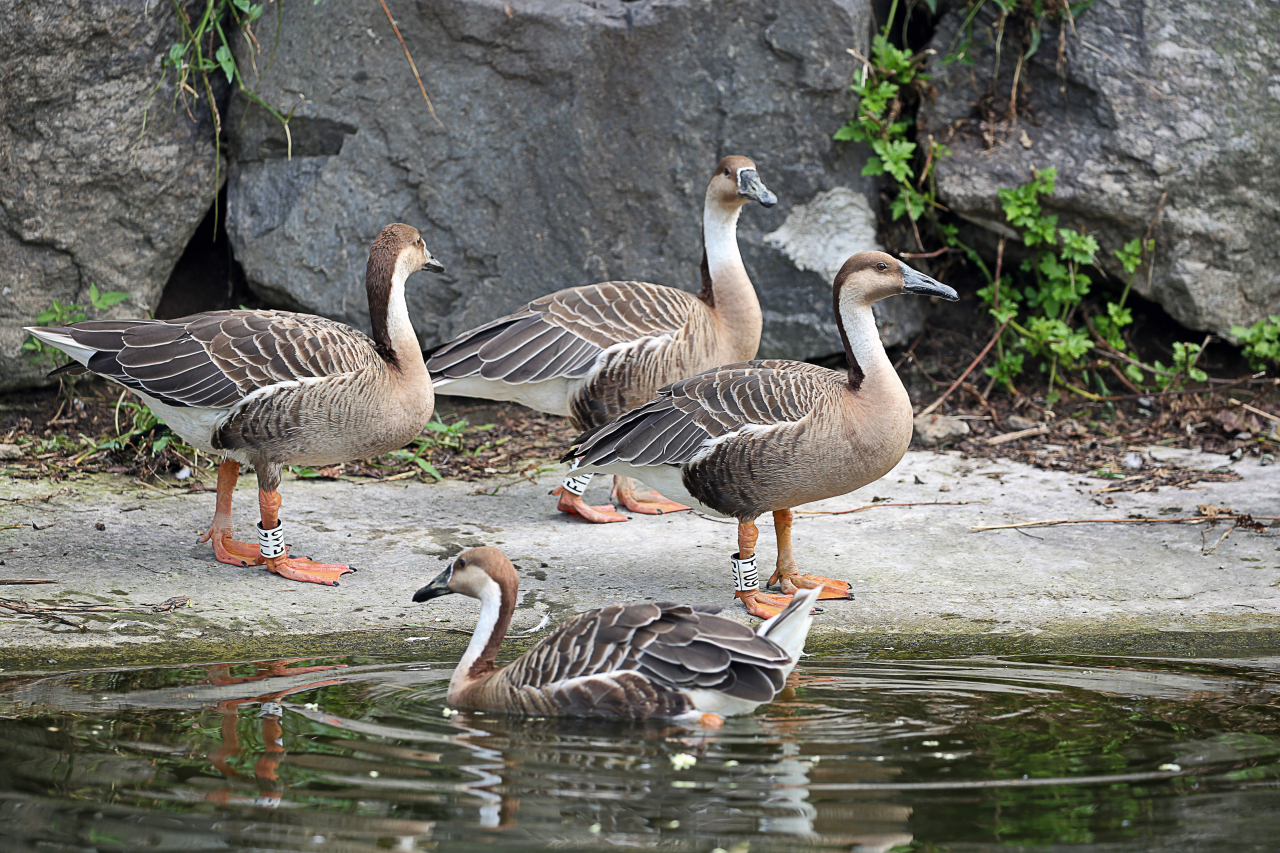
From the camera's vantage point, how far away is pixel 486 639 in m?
4.24

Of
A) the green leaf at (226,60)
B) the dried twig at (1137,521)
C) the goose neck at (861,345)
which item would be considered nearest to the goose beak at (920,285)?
the goose neck at (861,345)

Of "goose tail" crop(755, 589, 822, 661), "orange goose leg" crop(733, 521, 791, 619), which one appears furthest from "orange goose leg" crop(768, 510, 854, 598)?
"goose tail" crop(755, 589, 822, 661)

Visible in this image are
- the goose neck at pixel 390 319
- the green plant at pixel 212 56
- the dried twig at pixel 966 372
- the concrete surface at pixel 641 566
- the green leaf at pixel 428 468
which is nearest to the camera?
the concrete surface at pixel 641 566

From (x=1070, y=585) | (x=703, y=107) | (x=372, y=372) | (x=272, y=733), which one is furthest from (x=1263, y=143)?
(x=272, y=733)

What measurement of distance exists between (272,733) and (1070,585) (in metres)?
3.42

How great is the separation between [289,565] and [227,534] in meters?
0.49

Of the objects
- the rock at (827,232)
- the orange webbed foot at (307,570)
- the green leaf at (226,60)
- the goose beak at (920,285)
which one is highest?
the green leaf at (226,60)

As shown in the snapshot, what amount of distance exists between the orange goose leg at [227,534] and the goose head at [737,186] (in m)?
3.01

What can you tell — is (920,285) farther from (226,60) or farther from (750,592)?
(226,60)

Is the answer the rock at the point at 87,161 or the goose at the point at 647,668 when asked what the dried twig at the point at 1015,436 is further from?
the rock at the point at 87,161

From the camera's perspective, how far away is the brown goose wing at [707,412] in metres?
5.27

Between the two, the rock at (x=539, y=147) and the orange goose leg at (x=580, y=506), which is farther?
the rock at (x=539, y=147)

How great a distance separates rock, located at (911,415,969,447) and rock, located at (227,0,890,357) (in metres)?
0.90

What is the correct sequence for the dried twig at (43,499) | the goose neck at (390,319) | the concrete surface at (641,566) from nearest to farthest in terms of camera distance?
1. the concrete surface at (641,566)
2. the goose neck at (390,319)
3. the dried twig at (43,499)
